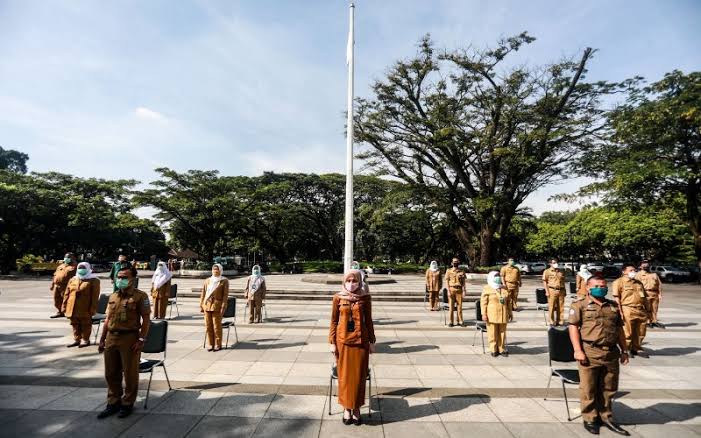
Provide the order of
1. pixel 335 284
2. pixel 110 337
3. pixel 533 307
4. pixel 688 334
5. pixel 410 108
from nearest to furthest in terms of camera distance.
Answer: pixel 110 337, pixel 688 334, pixel 533 307, pixel 335 284, pixel 410 108

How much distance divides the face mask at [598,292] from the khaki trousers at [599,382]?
627 mm

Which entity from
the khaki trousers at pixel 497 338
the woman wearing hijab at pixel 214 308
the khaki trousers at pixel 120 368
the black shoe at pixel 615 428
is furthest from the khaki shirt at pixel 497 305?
the khaki trousers at pixel 120 368

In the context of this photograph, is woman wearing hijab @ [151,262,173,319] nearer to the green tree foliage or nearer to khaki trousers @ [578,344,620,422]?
khaki trousers @ [578,344,620,422]

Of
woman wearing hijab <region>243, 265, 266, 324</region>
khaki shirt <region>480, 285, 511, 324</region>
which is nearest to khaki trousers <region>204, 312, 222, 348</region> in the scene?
woman wearing hijab <region>243, 265, 266, 324</region>

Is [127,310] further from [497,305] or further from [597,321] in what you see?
[497,305]

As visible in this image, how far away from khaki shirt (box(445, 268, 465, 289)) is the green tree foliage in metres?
18.8

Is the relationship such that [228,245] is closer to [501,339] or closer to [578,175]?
[578,175]

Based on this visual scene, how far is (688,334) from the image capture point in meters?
9.88

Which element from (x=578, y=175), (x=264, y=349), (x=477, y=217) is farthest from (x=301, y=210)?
(x=264, y=349)

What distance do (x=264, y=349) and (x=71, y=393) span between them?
11.4 feet

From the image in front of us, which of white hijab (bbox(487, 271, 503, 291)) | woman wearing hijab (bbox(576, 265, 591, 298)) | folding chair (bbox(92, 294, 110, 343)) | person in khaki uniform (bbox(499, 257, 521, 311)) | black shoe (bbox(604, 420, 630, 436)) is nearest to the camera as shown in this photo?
black shoe (bbox(604, 420, 630, 436))

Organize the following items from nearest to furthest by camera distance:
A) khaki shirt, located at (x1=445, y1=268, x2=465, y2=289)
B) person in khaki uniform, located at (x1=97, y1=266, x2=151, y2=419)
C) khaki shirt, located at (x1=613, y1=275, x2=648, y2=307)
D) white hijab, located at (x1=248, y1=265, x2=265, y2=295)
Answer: person in khaki uniform, located at (x1=97, y1=266, x2=151, y2=419) → khaki shirt, located at (x1=613, y1=275, x2=648, y2=307) → khaki shirt, located at (x1=445, y1=268, x2=465, y2=289) → white hijab, located at (x1=248, y1=265, x2=265, y2=295)

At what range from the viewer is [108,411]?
15.1 ft

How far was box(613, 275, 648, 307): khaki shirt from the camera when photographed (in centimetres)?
783
